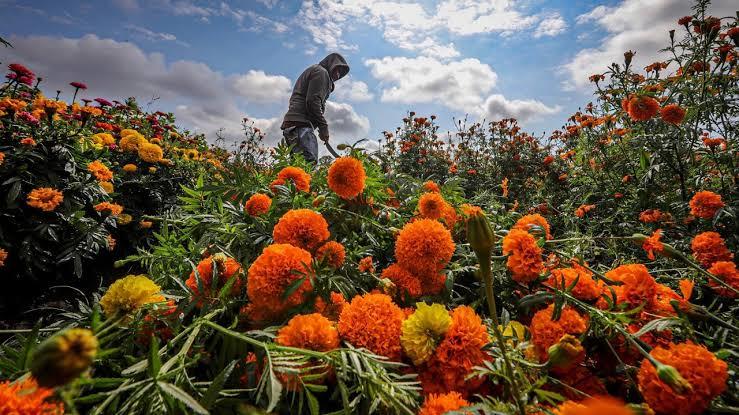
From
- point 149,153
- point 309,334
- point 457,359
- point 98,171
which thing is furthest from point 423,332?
point 149,153

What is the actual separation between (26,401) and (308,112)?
15.1ft

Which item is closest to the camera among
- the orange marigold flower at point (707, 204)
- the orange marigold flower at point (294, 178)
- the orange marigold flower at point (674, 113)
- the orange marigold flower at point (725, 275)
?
the orange marigold flower at point (725, 275)

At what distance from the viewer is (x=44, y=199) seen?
228 centimetres

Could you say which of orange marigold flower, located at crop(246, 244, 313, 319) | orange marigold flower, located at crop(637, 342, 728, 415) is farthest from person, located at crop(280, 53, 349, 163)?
orange marigold flower, located at crop(637, 342, 728, 415)

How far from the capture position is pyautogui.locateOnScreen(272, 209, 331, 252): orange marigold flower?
0.94 meters

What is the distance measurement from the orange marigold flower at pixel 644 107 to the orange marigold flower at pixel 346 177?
205 cm

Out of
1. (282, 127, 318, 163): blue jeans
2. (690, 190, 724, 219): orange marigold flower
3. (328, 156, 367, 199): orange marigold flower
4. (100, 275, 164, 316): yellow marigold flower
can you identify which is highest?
(282, 127, 318, 163): blue jeans

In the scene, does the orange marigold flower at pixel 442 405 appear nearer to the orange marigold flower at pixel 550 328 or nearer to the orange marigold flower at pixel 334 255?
the orange marigold flower at pixel 550 328

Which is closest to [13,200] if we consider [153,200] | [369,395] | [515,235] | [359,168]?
[153,200]

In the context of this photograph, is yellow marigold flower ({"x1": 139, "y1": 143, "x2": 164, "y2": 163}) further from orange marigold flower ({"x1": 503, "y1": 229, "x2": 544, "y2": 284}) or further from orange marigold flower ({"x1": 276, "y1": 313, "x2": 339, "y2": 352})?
orange marigold flower ({"x1": 503, "y1": 229, "x2": 544, "y2": 284})

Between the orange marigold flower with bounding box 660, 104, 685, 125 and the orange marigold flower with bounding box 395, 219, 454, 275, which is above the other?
the orange marigold flower with bounding box 660, 104, 685, 125

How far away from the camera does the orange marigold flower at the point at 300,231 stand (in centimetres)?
94

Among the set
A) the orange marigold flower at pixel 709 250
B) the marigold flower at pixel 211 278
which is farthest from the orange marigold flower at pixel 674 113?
the marigold flower at pixel 211 278

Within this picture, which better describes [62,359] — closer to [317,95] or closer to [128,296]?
[128,296]
